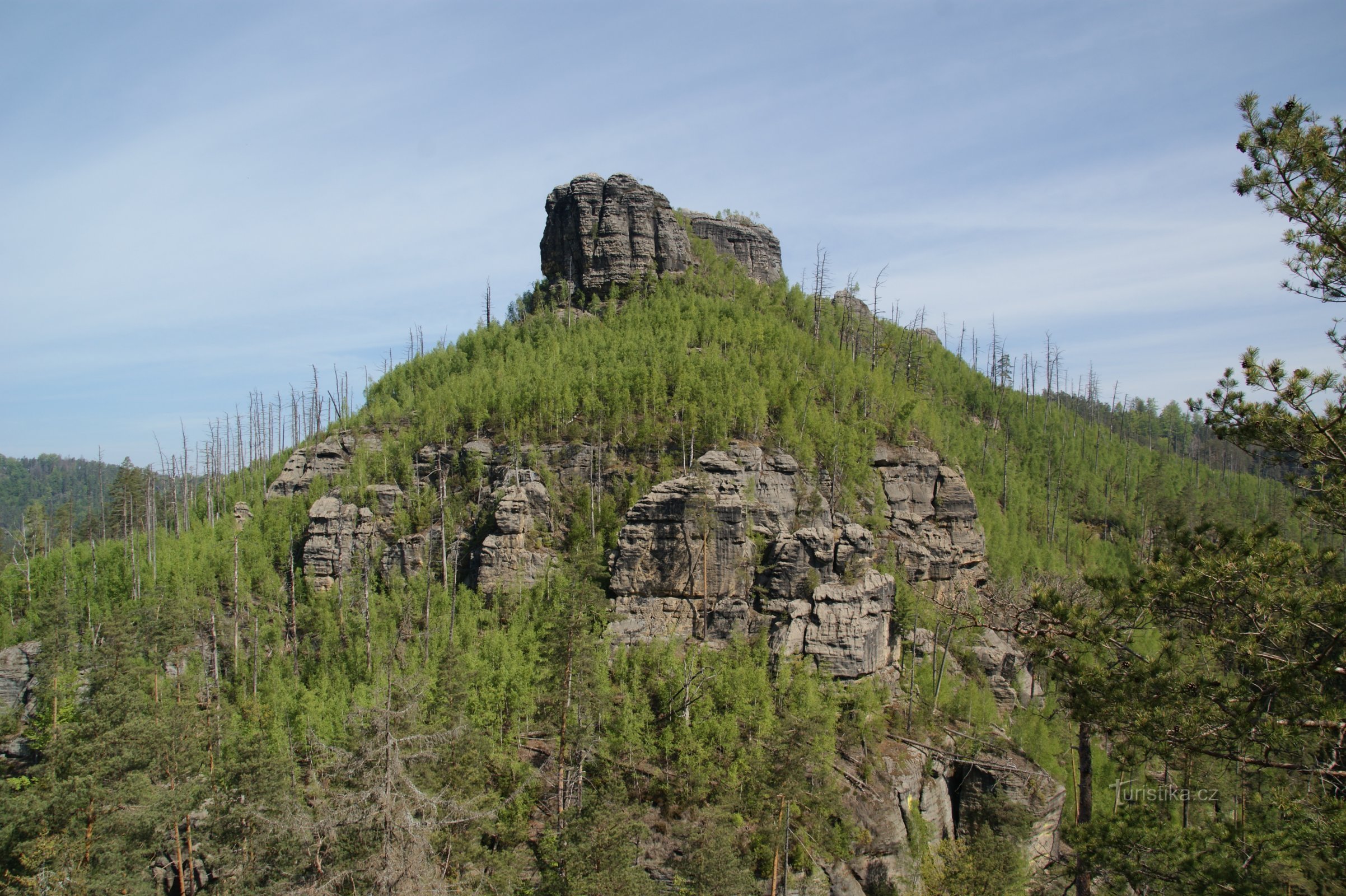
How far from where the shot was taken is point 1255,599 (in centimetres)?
1223

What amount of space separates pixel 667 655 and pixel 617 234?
47944mm

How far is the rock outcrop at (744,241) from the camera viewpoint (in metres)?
84.4

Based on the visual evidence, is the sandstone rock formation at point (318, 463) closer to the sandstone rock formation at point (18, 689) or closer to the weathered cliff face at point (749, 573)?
the sandstone rock formation at point (18, 689)

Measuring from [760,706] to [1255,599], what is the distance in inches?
1150

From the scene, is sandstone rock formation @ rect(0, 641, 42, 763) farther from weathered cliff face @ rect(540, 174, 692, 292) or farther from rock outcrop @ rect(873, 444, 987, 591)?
rock outcrop @ rect(873, 444, 987, 591)

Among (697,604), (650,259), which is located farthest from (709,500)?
(650,259)

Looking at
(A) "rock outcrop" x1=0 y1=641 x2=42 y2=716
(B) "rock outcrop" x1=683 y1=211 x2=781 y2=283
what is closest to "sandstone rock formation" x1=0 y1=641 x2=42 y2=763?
(A) "rock outcrop" x1=0 y1=641 x2=42 y2=716

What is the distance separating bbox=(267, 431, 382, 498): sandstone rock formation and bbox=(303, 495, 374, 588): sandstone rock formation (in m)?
6.87

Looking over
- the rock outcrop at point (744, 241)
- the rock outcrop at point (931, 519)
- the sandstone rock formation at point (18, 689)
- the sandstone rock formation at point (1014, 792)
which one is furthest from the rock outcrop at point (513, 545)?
the rock outcrop at point (744, 241)

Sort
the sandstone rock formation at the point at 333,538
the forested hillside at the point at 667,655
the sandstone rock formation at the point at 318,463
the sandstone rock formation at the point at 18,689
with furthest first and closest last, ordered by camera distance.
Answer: the sandstone rock formation at the point at 318,463, the sandstone rock formation at the point at 333,538, the sandstone rock formation at the point at 18,689, the forested hillside at the point at 667,655

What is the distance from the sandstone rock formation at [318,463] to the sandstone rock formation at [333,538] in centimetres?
687

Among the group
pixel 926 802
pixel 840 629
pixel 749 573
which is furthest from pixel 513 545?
pixel 926 802

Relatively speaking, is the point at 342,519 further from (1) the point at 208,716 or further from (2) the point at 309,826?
(2) the point at 309,826

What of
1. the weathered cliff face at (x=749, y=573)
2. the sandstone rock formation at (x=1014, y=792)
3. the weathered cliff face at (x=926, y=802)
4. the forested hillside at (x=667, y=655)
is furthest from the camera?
the weathered cliff face at (x=749, y=573)
